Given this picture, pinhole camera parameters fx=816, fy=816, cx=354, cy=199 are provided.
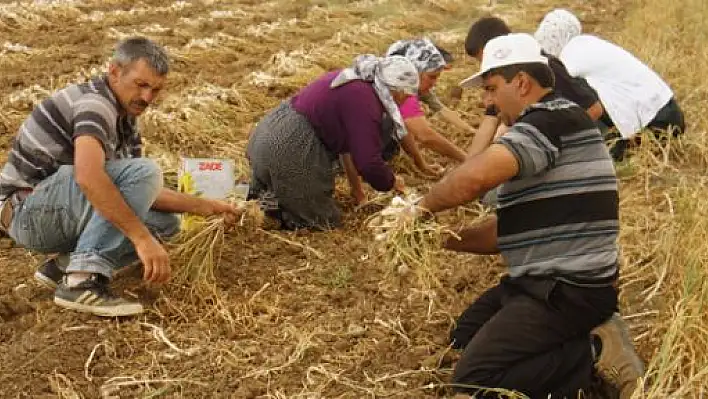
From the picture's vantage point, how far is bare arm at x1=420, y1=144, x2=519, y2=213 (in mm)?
2393

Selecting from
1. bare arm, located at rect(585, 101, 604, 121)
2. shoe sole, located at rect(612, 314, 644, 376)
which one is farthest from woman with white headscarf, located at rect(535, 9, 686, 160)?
shoe sole, located at rect(612, 314, 644, 376)

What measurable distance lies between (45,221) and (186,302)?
2.06 feet

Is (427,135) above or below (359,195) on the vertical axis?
above

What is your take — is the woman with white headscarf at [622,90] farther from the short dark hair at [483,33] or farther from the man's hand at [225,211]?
the man's hand at [225,211]

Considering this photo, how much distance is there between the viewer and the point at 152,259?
117 inches

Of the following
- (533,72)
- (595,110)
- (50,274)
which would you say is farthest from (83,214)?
(595,110)

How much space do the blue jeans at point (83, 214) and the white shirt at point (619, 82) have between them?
2.74 m

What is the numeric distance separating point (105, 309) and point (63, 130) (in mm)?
697

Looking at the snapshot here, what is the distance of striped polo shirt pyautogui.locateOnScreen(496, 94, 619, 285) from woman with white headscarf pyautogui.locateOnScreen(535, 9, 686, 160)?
2.16m

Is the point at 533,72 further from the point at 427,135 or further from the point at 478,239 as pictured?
the point at 427,135

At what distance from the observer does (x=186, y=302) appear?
10.8 ft

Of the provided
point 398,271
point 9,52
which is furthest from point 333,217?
point 9,52

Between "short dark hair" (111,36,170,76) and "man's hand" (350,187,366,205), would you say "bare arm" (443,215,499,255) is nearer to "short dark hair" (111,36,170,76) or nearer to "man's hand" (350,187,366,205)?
"short dark hair" (111,36,170,76)

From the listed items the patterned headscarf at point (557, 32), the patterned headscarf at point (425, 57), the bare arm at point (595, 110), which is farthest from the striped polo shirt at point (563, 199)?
the patterned headscarf at point (557, 32)
